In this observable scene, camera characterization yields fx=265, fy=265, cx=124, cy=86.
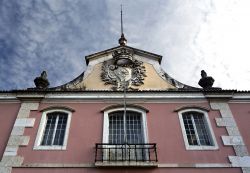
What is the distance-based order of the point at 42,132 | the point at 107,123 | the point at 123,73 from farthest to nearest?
the point at 123,73 < the point at 107,123 < the point at 42,132

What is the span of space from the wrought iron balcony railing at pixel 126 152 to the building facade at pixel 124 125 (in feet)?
0.13

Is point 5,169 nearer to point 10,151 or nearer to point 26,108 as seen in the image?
point 10,151

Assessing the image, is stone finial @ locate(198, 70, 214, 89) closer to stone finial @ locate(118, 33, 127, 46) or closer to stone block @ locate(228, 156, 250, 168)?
stone block @ locate(228, 156, 250, 168)

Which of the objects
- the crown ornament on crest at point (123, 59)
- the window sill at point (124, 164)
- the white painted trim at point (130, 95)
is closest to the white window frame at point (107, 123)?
the white painted trim at point (130, 95)

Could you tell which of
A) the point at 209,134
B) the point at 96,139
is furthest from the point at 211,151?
the point at 96,139

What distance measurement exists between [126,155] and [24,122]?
464cm

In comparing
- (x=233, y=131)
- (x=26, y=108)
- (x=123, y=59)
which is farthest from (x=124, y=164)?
(x=123, y=59)

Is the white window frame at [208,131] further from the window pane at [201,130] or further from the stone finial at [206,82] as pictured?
the stone finial at [206,82]

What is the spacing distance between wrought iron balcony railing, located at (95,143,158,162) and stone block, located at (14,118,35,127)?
3.15 m

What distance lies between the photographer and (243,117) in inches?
466

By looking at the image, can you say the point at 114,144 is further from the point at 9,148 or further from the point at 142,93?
the point at 9,148

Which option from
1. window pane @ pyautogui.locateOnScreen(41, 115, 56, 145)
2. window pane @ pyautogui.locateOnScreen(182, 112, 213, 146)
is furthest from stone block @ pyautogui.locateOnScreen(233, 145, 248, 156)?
window pane @ pyautogui.locateOnScreen(41, 115, 56, 145)

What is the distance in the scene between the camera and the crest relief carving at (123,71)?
1331 cm

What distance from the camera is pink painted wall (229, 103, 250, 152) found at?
36.5ft
